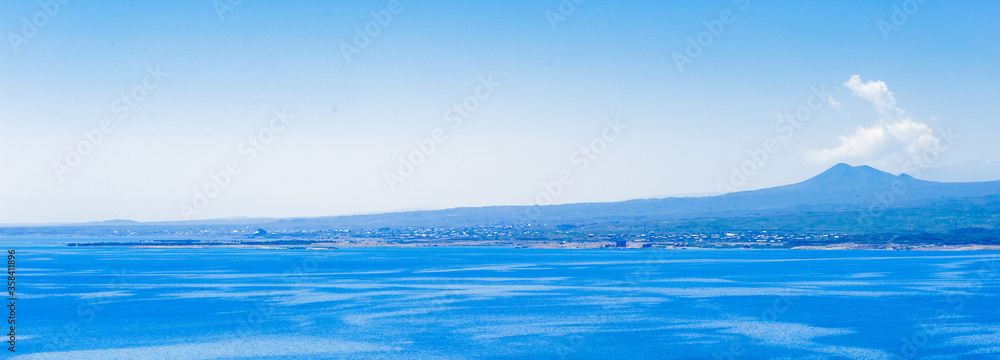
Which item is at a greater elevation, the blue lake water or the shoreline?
the shoreline

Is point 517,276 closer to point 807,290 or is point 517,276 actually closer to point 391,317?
point 807,290

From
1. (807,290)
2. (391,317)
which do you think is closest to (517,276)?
(807,290)

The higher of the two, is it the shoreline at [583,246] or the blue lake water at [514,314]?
the shoreline at [583,246]

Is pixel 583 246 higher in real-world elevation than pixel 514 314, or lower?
higher

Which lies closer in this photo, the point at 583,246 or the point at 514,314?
the point at 514,314

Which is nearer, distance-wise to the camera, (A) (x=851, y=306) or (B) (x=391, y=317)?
(B) (x=391, y=317)

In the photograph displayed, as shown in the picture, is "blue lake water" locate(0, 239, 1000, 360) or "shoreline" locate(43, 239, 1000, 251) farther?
"shoreline" locate(43, 239, 1000, 251)

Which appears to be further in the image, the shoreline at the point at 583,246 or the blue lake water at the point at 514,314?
the shoreline at the point at 583,246

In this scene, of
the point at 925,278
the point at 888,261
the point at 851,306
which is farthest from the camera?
the point at 888,261
